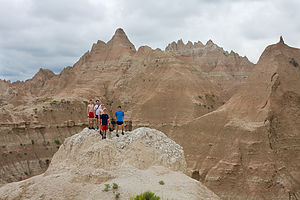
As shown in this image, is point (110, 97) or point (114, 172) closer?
point (114, 172)

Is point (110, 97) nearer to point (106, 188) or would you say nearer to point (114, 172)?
point (114, 172)

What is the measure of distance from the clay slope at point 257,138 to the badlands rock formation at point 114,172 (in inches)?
602

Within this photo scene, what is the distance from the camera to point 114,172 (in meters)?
14.9

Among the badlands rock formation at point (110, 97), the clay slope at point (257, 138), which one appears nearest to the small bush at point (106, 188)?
the clay slope at point (257, 138)

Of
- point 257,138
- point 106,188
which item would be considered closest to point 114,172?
point 106,188

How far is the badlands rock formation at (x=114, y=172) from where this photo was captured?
43.7 feet

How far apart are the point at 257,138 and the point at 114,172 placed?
70.8 feet

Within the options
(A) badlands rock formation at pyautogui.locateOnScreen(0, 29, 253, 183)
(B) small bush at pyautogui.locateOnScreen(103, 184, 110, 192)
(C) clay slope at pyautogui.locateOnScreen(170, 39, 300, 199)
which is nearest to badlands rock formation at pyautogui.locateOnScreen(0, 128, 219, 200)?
(B) small bush at pyautogui.locateOnScreen(103, 184, 110, 192)

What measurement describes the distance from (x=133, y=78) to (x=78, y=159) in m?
46.9

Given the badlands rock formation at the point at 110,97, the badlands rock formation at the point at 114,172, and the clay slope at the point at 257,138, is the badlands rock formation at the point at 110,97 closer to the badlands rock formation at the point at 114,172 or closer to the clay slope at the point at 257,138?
the clay slope at the point at 257,138

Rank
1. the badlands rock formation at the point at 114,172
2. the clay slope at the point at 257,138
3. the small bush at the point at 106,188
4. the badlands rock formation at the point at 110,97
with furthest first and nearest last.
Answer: the badlands rock formation at the point at 110,97
the clay slope at the point at 257,138
the badlands rock formation at the point at 114,172
the small bush at the point at 106,188

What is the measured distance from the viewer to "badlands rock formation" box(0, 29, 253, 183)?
146ft

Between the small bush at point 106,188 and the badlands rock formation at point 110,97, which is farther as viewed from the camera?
the badlands rock formation at point 110,97

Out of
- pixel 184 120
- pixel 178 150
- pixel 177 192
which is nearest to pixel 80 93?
pixel 184 120
